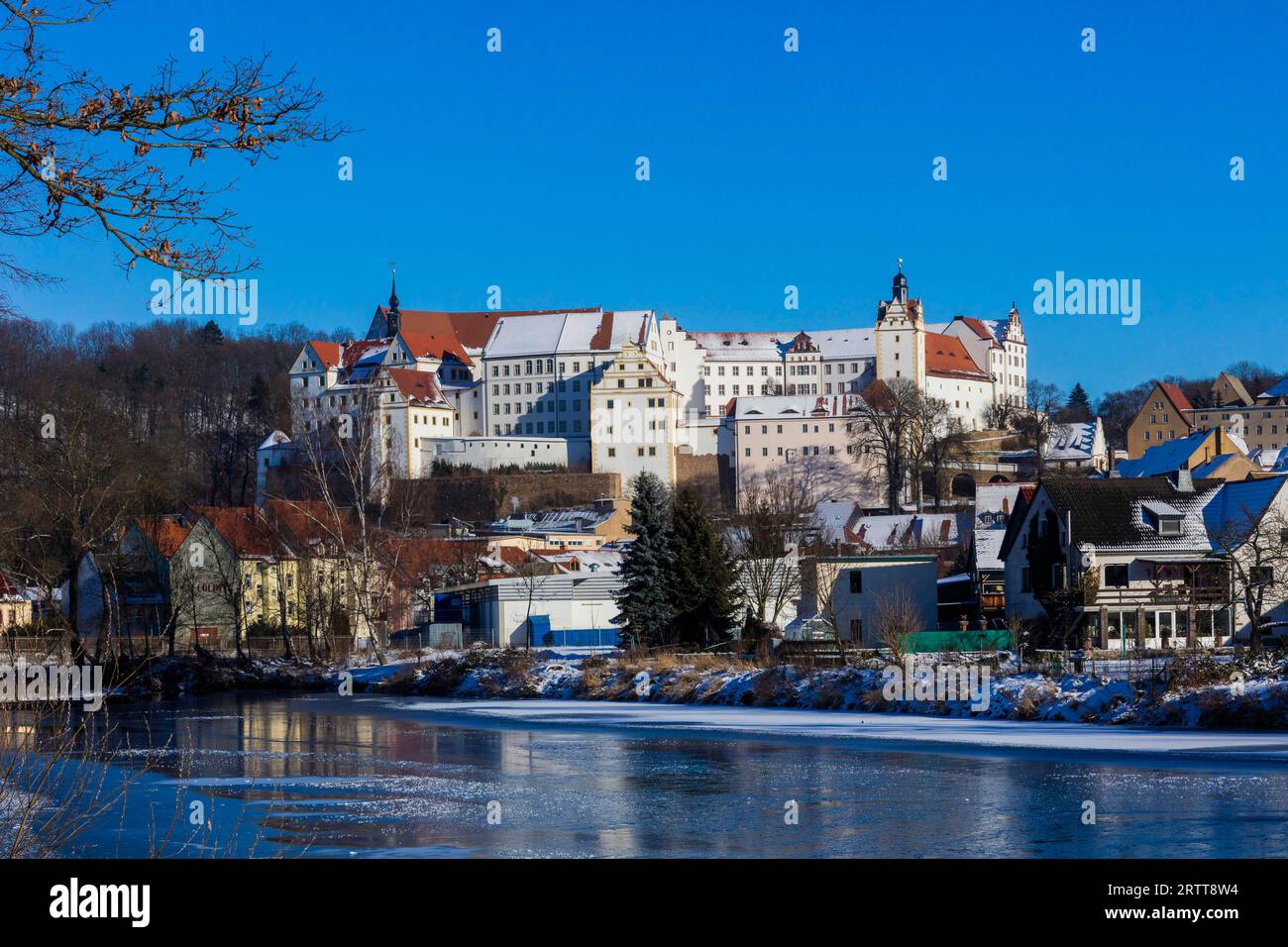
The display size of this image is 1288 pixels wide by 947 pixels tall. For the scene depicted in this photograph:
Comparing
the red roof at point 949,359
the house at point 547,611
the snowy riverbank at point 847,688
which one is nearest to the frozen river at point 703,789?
the snowy riverbank at point 847,688

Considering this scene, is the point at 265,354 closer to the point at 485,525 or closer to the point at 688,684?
the point at 485,525

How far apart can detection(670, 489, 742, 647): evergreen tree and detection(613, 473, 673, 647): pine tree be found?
300 millimetres

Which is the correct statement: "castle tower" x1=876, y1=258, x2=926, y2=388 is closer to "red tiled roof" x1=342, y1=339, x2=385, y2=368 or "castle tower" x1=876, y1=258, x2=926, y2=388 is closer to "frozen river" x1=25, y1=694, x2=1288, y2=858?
"red tiled roof" x1=342, y1=339, x2=385, y2=368

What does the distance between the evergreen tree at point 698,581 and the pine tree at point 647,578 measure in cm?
30

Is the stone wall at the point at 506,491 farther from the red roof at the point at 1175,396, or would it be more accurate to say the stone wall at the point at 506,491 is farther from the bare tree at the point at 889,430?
the red roof at the point at 1175,396

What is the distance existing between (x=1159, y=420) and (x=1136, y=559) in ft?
374

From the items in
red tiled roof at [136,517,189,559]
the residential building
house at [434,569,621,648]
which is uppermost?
the residential building

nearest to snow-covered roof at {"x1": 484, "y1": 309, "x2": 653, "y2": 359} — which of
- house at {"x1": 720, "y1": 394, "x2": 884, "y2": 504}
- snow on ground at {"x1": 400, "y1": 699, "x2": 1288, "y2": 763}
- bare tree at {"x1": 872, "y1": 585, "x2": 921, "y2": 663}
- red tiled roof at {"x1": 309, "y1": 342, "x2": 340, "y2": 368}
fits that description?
house at {"x1": 720, "y1": 394, "x2": 884, "y2": 504}

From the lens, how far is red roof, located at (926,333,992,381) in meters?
159

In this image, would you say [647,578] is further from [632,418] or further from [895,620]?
[632,418]

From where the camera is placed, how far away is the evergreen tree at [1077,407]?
173712mm

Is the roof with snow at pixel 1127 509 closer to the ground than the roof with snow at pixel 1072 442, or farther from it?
closer to the ground

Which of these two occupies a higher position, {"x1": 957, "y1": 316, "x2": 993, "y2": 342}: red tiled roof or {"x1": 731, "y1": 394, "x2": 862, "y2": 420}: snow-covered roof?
{"x1": 957, "y1": 316, "x2": 993, "y2": 342}: red tiled roof

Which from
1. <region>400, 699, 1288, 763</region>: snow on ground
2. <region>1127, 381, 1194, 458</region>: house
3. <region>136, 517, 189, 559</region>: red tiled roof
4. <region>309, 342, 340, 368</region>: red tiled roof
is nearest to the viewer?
<region>400, 699, 1288, 763</region>: snow on ground
